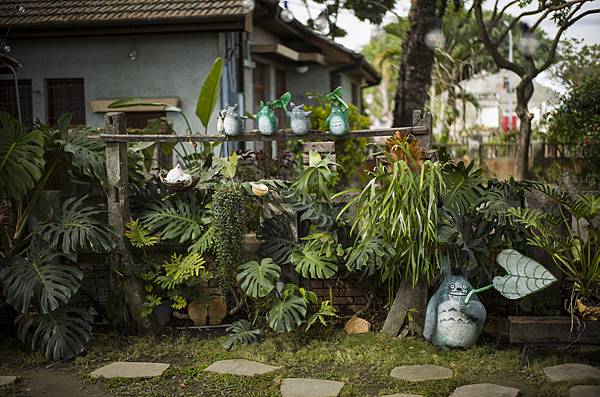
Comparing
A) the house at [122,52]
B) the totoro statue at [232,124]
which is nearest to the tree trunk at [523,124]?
the house at [122,52]

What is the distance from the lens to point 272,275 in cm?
575

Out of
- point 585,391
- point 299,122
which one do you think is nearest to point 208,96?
point 299,122

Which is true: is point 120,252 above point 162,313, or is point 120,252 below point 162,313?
above

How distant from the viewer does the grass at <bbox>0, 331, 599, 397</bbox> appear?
474 centimetres

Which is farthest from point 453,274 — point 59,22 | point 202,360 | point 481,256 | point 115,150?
point 59,22

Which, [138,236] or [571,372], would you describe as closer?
[571,372]

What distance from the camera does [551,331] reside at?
5254 mm

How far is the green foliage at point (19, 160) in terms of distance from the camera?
18.2 feet

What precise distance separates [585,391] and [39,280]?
386 cm

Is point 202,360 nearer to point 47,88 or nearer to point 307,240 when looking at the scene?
point 307,240

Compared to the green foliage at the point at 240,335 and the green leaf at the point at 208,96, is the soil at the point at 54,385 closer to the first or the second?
the green foliage at the point at 240,335

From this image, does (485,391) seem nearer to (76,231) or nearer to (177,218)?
(177,218)

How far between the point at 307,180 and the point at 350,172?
7.64 metres

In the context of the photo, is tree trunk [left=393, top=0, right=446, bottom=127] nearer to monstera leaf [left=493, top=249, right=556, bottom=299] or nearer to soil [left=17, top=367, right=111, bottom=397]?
monstera leaf [left=493, top=249, right=556, bottom=299]
